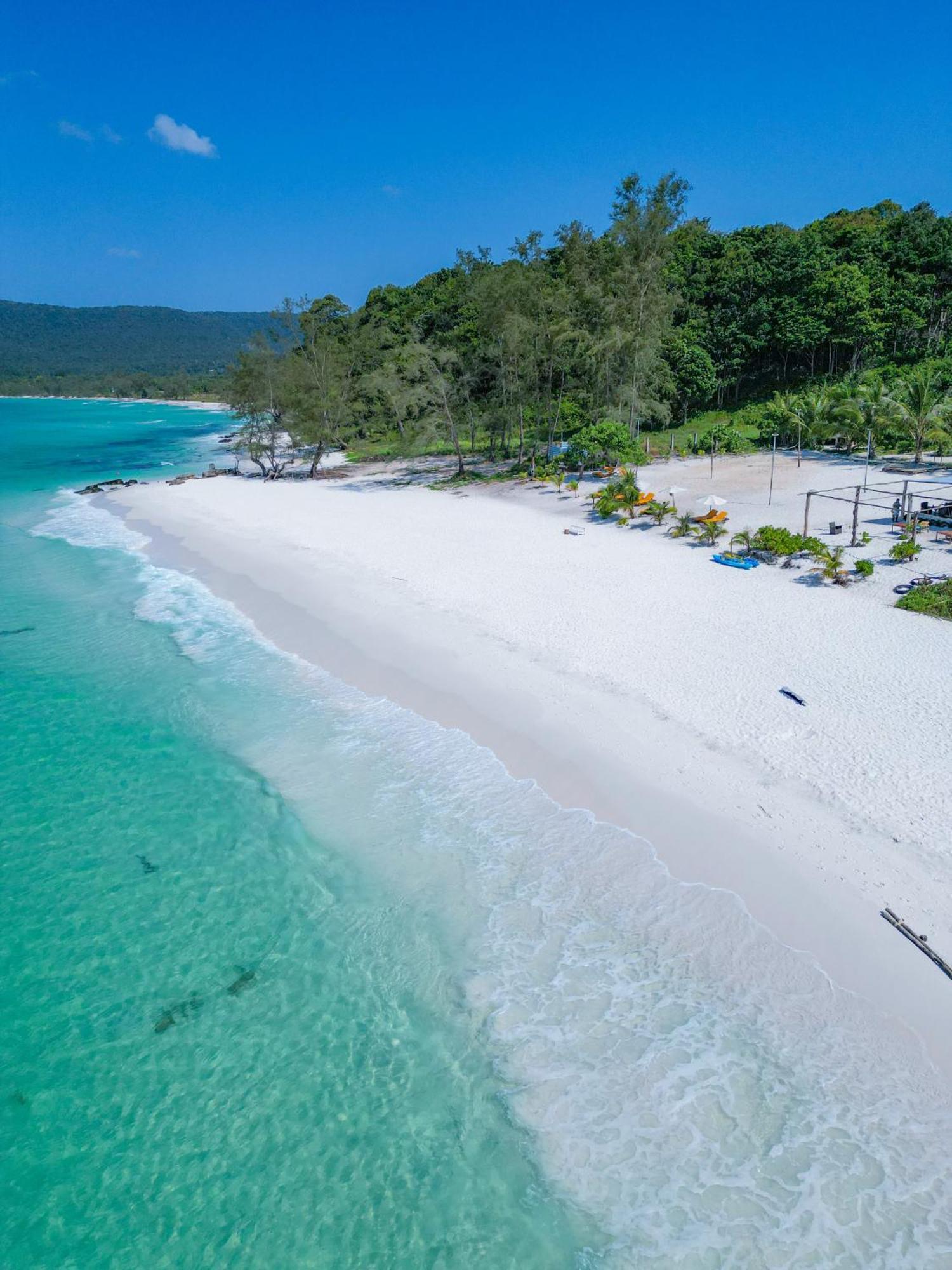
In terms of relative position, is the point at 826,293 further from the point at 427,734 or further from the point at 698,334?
the point at 427,734

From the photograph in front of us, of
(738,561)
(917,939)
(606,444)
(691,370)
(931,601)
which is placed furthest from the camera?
(691,370)

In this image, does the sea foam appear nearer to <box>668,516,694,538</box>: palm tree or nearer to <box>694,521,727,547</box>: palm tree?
<box>694,521,727,547</box>: palm tree

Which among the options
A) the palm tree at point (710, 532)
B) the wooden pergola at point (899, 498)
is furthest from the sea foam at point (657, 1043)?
the wooden pergola at point (899, 498)

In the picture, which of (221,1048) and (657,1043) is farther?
(221,1048)

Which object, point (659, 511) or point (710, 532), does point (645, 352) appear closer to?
point (659, 511)

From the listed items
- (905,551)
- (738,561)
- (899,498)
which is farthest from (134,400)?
(905,551)

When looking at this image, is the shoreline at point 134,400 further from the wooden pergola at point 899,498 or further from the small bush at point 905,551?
the small bush at point 905,551

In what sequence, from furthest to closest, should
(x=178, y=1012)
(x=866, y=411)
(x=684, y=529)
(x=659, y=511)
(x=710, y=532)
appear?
(x=866, y=411)
(x=659, y=511)
(x=684, y=529)
(x=710, y=532)
(x=178, y=1012)

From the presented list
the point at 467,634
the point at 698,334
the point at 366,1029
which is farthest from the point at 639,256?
the point at 366,1029
